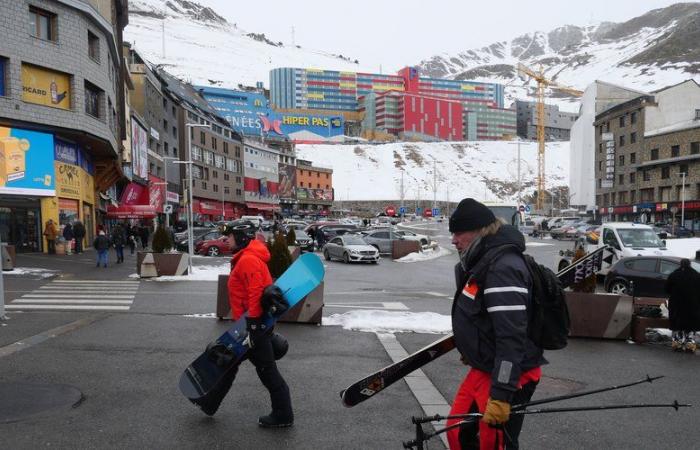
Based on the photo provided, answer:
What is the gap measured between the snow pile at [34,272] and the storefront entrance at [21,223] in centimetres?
686

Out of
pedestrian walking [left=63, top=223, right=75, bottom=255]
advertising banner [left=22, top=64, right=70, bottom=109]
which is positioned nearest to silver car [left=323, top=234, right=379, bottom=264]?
pedestrian walking [left=63, top=223, right=75, bottom=255]

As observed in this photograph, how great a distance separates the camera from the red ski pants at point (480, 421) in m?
3.16

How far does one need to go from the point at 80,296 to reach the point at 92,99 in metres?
18.1

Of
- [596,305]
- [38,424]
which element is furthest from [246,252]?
[596,305]

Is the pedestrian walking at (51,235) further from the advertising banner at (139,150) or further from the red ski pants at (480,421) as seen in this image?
the red ski pants at (480,421)

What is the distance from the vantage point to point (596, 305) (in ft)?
32.2

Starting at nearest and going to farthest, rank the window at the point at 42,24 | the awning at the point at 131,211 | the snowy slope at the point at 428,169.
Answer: the window at the point at 42,24 → the awning at the point at 131,211 → the snowy slope at the point at 428,169

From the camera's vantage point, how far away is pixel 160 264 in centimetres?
1848

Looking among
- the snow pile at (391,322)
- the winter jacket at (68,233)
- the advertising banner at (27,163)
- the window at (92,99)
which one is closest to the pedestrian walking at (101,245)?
the winter jacket at (68,233)

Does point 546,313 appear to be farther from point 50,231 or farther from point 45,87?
point 45,87

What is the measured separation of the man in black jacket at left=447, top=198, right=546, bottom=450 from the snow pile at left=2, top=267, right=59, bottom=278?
1756 centimetres

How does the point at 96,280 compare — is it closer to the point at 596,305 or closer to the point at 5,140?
the point at 5,140

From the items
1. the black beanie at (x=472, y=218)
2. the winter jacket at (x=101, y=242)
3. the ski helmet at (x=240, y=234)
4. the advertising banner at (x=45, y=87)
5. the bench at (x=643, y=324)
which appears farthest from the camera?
the advertising banner at (x=45, y=87)

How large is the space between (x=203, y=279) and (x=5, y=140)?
12.6 metres
